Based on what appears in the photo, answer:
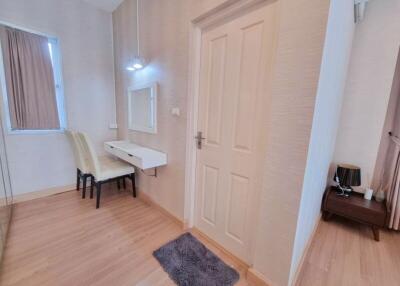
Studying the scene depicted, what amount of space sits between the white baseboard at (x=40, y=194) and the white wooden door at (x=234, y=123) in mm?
2266

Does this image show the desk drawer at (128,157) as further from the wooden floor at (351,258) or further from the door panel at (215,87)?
the wooden floor at (351,258)

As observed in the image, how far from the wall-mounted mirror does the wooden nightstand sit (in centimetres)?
231

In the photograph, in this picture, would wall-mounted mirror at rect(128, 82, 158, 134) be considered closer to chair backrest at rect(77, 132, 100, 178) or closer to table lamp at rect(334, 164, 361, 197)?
chair backrest at rect(77, 132, 100, 178)

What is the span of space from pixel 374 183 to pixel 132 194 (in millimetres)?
3305

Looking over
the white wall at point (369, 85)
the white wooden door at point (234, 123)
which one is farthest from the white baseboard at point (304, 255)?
the white wall at point (369, 85)

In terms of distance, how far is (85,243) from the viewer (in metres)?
1.72

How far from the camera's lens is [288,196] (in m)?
1.13

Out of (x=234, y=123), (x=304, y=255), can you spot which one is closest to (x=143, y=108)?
(x=234, y=123)

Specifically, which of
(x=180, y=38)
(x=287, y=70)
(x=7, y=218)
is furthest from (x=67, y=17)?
(x=287, y=70)

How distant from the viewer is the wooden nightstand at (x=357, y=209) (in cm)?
184

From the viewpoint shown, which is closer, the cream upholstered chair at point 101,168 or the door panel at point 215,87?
the door panel at point 215,87

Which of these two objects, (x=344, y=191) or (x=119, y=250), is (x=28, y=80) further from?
(x=344, y=191)

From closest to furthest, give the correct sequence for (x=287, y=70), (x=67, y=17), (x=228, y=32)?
(x=287, y=70)
(x=228, y=32)
(x=67, y=17)

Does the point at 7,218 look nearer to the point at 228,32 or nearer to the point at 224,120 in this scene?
the point at 224,120
